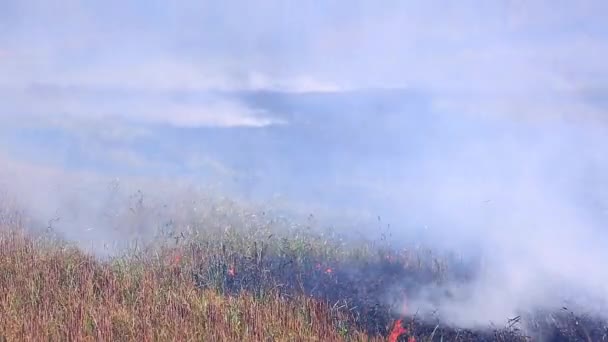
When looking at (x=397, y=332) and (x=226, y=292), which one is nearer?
(x=397, y=332)

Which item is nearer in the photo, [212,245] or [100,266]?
[100,266]

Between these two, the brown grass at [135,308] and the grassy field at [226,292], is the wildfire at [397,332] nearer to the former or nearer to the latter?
the grassy field at [226,292]

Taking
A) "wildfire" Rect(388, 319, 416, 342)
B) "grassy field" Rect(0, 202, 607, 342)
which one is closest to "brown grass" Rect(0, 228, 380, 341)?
"grassy field" Rect(0, 202, 607, 342)

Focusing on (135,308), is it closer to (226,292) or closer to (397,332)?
(226,292)

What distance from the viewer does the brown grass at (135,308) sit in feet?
15.7

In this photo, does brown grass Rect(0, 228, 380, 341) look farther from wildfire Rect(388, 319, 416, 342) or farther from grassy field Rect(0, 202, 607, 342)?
wildfire Rect(388, 319, 416, 342)

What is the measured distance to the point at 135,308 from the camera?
5.24 m

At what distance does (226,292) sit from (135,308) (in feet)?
2.73

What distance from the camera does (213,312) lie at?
515cm

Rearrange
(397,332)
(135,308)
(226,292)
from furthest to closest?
(226,292)
(135,308)
(397,332)

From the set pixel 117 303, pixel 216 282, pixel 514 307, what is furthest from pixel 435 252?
pixel 117 303

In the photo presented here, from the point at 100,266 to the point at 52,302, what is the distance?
89cm

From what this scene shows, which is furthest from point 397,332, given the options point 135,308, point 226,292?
point 135,308

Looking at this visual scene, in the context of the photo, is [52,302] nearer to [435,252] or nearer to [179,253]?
[179,253]
